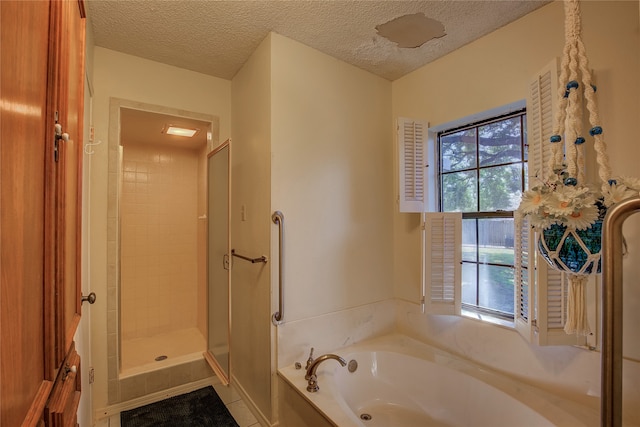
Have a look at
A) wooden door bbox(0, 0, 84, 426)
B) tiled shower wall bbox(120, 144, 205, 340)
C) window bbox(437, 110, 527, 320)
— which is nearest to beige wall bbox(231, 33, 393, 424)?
window bbox(437, 110, 527, 320)

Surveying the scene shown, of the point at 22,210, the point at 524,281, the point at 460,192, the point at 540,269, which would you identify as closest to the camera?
the point at 22,210

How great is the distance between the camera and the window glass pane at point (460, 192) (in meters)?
2.15

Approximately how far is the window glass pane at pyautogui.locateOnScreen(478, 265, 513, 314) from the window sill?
0.23ft

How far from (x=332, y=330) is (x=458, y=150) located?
Result: 1.62 m

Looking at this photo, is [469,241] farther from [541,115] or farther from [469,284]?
[541,115]

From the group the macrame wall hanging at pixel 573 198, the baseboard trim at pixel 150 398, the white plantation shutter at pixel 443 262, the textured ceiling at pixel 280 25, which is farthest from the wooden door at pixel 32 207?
the white plantation shutter at pixel 443 262

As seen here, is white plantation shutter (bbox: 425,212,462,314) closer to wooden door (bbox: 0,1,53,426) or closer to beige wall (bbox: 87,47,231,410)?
wooden door (bbox: 0,1,53,426)

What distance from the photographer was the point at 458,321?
2092mm

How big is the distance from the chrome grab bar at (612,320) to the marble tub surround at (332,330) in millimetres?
1614

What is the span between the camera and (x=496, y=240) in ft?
6.61

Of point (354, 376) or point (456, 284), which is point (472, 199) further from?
point (354, 376)

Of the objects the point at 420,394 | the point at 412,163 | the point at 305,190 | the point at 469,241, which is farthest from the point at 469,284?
the point at 305,190

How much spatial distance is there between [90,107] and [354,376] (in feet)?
8.36

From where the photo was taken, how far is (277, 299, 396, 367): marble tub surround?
1943 millimetres
